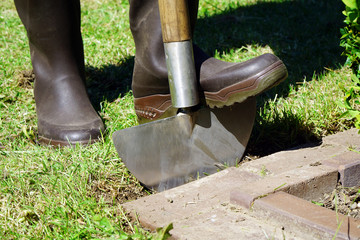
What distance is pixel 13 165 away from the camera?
6.07 feet

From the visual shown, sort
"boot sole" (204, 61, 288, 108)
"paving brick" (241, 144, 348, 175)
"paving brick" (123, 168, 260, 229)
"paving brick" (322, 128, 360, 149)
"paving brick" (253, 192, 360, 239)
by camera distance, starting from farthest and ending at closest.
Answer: "paving brick" (322, 128, 360, 149), "paving brick" (241, 144, 348, 175), "boot sole" (204, 61, 288, 108), "paving brick" (123, 168, 260, 229), "paving brick" (253, 192, 360, 239)

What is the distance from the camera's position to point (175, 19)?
1.70 meters

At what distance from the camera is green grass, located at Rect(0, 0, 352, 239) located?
4.98 feet

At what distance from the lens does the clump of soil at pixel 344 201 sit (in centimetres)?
157

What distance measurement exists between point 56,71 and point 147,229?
107 cm

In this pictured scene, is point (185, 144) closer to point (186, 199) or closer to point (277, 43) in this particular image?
point (186, 199)

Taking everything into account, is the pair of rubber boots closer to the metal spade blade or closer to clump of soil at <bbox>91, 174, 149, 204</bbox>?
the metal spade blade

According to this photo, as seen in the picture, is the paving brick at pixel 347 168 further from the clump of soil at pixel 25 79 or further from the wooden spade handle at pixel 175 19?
the clump of soil at pixel 25 79

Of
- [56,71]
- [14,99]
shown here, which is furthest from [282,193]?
[14,99]

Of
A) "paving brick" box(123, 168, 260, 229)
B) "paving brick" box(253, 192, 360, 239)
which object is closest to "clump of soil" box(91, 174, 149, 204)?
"paving brick" box(123, 168, 260, 229)

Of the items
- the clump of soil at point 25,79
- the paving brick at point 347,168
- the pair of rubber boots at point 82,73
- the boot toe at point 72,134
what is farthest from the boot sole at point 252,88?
the clump of soil at point 25,79

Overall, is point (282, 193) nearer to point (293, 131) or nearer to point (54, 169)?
point (293, 131)

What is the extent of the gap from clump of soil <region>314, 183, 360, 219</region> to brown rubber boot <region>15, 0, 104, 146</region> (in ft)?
3.17

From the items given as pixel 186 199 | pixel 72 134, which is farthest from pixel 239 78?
pixel 72 134
